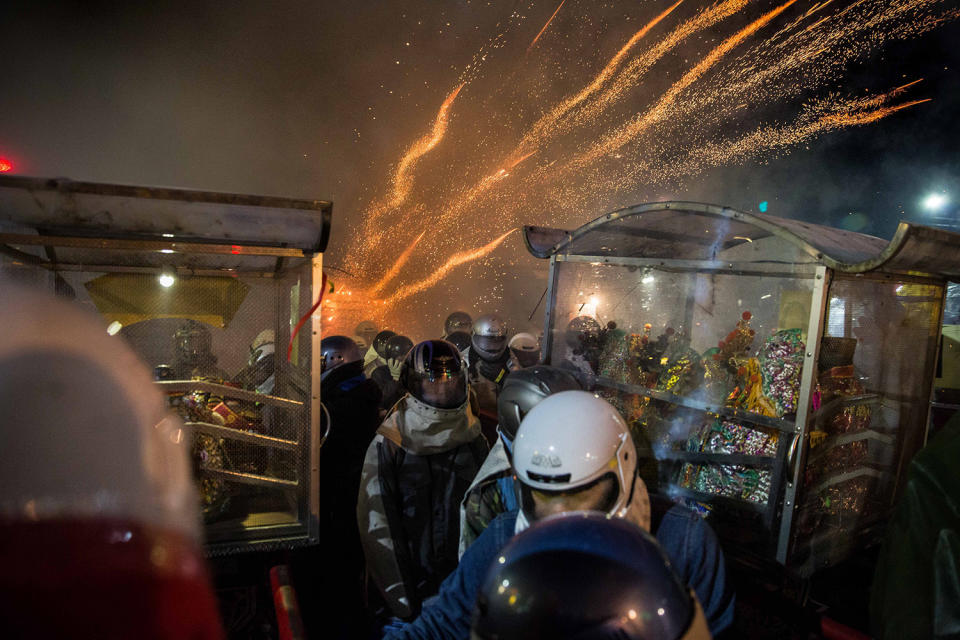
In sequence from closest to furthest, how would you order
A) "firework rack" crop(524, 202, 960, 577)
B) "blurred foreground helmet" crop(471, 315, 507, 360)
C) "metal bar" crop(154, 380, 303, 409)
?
"metal bar" crop(154, 380, 303, 409) < "firework rack" crop(524, 202, 960, 577) < "blurred foreground helmet" crop(471, 315, 507, 360)

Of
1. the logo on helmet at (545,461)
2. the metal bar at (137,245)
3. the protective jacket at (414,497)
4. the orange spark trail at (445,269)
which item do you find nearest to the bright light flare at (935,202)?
the orange spark trail at (445,269)

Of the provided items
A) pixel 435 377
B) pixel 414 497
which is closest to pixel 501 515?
pixel 414 497

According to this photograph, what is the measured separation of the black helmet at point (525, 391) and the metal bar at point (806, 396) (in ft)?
5.65

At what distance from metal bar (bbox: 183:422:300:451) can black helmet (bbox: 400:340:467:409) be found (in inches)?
39.5

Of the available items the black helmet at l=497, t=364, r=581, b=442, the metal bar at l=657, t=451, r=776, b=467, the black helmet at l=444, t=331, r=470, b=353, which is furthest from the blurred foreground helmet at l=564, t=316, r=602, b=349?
the black helmet at l=444, t=331, r=470, b=353

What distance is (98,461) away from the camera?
3043mm

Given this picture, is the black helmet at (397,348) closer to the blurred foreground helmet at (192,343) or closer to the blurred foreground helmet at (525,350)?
the blurred foreground helmet at (525,350)

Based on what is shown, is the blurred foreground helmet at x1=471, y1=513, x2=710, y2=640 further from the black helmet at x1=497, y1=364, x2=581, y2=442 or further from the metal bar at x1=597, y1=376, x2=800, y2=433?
the metal bar at x1=597, y1=376, x2=800, y2=433

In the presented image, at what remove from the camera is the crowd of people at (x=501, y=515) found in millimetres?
1201

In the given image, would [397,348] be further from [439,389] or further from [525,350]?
[439,389]

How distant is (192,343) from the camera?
5621mm

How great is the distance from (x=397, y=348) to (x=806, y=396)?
7563 mm

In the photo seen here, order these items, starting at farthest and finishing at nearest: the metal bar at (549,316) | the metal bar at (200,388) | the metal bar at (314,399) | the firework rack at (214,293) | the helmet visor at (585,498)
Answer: the metal bar at (549,316) < the metal bar at (314,399) < the metal bar at (200,388) < the firework rack at (214,293) < the helmet visor at (585,498)

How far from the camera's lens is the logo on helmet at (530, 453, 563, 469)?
2.01 m
